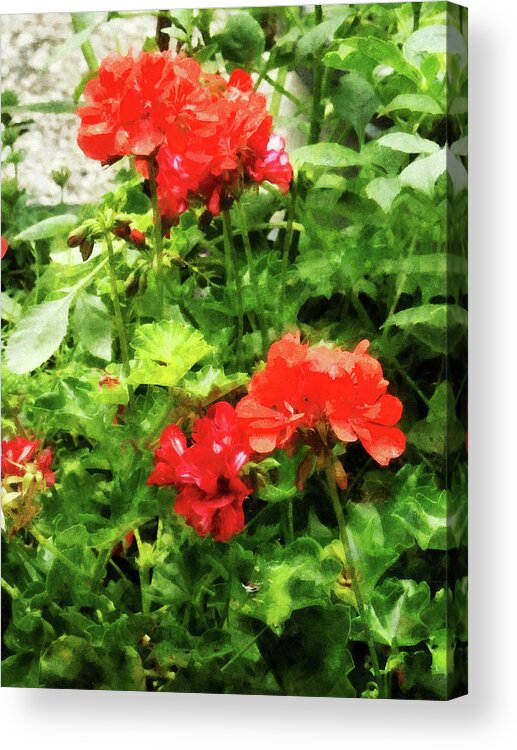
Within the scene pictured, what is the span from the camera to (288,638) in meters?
1.82

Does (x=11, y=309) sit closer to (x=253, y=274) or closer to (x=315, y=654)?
(x=253, y=274)

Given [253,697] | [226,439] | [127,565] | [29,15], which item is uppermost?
Result: [29,15]

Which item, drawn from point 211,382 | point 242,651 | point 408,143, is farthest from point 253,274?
point 242,651

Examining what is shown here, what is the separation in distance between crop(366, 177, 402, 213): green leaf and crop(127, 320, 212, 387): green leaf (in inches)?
10.2

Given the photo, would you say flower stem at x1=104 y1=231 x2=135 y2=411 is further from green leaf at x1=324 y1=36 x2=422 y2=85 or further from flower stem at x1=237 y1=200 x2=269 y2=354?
green leaf at x1=324 y1=36 x2=422 y2=85

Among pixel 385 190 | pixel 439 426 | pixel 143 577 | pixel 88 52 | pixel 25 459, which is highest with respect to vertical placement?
pixel 88 52

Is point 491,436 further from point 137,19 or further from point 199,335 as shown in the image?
point 137,19

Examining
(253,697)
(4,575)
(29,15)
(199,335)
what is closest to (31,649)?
(4,575)

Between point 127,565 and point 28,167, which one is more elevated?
point 28,167

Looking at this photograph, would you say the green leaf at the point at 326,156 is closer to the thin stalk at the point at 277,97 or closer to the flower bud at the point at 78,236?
the thin stalk at the point at 277,97

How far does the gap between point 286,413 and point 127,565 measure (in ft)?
0.95

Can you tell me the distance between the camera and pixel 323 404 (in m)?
1.74

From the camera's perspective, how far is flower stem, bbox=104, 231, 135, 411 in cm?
187

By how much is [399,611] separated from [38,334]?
1.78 feet
